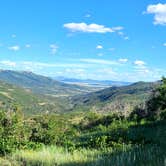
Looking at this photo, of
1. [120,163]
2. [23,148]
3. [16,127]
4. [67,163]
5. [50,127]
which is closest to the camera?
[120,163]

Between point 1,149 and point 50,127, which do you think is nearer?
point 1,149

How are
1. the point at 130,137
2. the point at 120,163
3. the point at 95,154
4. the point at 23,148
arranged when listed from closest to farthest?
the point at 120,163, the point at 95,154, the point at 23,148, the point at 130,137

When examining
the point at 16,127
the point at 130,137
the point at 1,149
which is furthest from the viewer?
the point at 16,127

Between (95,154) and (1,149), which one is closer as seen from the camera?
(95,154)

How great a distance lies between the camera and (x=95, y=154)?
31.2 feet

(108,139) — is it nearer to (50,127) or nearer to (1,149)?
(1,149)

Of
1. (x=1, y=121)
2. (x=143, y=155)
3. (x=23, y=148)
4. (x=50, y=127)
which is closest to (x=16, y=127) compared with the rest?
(x=1, y=121)

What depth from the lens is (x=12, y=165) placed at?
877cm

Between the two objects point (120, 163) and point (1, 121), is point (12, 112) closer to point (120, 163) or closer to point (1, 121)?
point (1, 121)

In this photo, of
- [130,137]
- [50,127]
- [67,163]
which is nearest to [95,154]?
[67,163]

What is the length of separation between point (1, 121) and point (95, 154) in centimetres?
1260

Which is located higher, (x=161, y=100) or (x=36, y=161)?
(x=161, y=100)

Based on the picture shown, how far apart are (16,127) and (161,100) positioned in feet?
38.2

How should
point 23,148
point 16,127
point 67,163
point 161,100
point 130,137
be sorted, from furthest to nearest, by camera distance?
point 161,100, point 16,127, point 130,137, point 23,148, point 67,163
